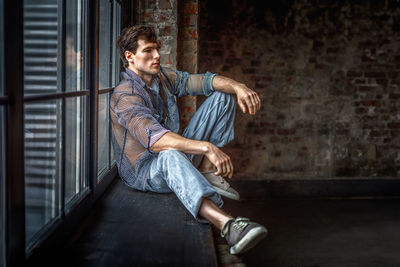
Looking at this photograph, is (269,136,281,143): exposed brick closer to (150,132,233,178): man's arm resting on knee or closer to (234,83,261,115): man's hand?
(234,83,261,115): man's hand

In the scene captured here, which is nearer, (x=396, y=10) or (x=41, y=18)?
(x=41, y=18)

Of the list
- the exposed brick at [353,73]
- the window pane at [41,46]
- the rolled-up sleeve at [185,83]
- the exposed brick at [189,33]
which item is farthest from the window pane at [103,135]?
the exposed brick at [353,73]

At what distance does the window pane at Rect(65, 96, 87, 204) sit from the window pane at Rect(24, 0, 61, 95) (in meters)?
0.29

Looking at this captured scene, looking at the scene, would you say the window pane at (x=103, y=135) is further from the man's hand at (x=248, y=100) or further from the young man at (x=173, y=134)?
the man's hand at (x=248, y=100)

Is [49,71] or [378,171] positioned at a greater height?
[49,71]

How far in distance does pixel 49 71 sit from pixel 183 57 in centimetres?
233

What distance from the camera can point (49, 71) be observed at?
1853 mm

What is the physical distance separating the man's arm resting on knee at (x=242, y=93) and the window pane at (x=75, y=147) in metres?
0.95

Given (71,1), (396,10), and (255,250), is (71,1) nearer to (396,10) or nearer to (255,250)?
(255,250)

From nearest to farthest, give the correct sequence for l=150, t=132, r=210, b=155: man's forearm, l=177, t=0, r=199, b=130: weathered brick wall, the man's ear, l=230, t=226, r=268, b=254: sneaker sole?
l=230, t=226, r=268, b=254: sneaker sole → l=150, t=132, r=210, b=155: man's forearm → the man's ear → l=177, t=0, r=199, b=130: weathered brick wall

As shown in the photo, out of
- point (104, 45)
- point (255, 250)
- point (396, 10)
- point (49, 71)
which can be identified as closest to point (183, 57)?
point (104, 45)

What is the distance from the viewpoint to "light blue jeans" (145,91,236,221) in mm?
2273

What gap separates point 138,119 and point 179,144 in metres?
0.29

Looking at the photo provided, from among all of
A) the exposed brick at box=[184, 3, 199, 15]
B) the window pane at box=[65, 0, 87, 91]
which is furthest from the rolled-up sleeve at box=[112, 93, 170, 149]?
the exposed brick at box=[184, 3, 199, 15]
